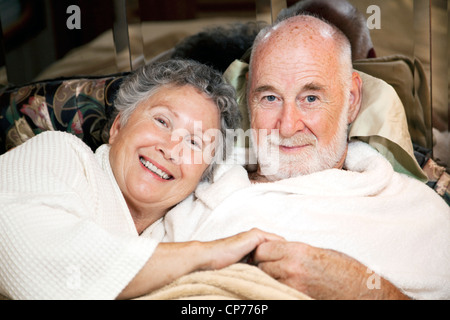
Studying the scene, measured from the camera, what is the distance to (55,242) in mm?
1062

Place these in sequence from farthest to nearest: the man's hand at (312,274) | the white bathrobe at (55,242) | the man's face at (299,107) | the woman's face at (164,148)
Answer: the man's face at (299,107) → the woman's face at (164,148) → the man's hand at (312,274) → the white bathrobe at (55,242)

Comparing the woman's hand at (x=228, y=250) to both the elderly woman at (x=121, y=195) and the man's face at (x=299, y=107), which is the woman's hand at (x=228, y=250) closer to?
the elderly woman at (x=121, y=195)

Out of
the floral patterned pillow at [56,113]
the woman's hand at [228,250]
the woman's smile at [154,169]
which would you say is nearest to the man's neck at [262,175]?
the woman's smile at [154,169]

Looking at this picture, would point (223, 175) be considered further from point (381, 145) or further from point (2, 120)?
point (2, 120)

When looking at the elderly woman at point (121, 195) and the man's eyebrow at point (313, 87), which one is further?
the man's eyebrow at point (313, 87)

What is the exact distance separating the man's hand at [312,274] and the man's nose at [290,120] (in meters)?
0.47

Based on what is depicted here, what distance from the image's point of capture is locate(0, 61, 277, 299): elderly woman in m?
1.05

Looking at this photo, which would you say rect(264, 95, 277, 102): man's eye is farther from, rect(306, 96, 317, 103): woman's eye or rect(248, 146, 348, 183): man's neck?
rect(248, 146, 348, 183): man's neck

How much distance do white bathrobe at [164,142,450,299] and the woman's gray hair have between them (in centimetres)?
24

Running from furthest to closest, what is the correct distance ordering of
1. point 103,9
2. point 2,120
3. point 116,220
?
point 103,9 → point 2,120 → point 116,220

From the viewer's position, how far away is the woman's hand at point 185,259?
1.09 metres

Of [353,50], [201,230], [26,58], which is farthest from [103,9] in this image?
[201,230]

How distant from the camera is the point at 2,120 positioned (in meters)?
1.79
